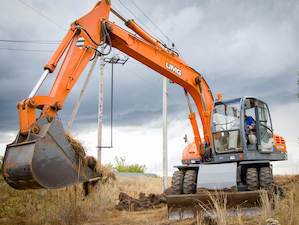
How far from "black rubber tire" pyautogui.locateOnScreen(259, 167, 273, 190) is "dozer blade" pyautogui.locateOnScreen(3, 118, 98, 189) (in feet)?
14.5

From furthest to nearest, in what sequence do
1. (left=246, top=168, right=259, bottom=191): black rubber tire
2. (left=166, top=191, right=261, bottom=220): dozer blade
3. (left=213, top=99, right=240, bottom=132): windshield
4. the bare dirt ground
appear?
(left=213, top=99, right=240, bottom=132): windshield → the bare dirt ground → (left=246, top=168, right=259, bottom=191): black rubber tire → (left=166, top=191, right=261, bottom=220): dozer blade

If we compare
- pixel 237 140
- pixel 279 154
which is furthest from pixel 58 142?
pixel 279 154

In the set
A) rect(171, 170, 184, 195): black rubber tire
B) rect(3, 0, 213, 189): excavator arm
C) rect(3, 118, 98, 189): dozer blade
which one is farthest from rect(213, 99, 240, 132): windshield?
rect(3, 118, 98, 189): dozer blade

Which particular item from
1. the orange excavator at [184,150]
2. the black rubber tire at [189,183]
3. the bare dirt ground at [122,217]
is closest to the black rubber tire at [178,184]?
the orange excavator at [184,150]

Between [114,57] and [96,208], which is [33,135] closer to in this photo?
[96,208]

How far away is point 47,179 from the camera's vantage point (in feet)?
18.2

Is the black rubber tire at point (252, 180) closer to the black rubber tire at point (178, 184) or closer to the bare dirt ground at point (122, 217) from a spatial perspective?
the black rubber tire at point (178, 184)

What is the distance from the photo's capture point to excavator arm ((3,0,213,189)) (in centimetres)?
540

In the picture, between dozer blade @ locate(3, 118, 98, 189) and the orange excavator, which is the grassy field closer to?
the orange excavator

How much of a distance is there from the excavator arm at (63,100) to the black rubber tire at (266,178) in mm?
2232

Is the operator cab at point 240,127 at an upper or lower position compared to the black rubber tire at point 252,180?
upper

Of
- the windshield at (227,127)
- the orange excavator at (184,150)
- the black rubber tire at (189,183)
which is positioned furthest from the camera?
the windshield at (227,127)

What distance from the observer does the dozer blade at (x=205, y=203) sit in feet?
22.0

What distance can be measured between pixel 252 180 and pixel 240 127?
1.50 m
